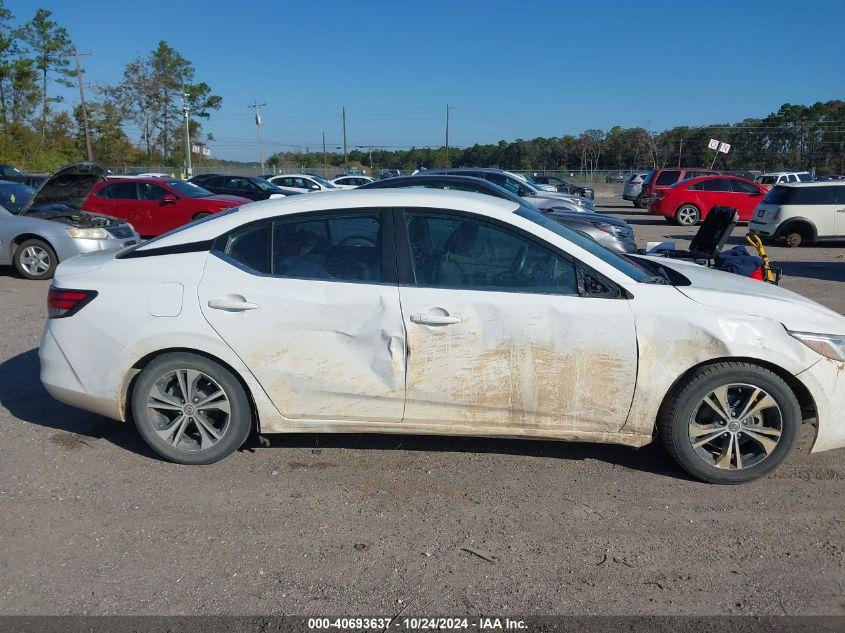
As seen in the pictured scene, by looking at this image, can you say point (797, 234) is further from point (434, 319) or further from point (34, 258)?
point (34, 258)

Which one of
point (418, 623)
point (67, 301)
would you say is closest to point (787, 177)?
point (67, 301)

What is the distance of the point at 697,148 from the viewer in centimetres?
5844

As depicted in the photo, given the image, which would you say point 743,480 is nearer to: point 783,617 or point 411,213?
point 783,617

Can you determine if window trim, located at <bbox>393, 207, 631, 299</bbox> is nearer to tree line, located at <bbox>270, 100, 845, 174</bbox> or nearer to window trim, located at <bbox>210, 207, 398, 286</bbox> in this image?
window trim, located at <bbox>210, 207, 398, 286</bbox>

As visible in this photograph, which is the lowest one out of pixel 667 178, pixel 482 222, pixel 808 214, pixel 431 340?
pixel 808 214

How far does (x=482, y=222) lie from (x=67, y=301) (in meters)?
2.54

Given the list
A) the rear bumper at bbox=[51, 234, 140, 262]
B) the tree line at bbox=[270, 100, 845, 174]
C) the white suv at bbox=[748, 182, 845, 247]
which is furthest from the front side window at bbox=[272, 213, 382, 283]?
the tree line at bbox=[270, 100, 845, 174]

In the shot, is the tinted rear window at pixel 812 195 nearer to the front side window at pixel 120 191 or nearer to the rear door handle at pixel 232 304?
the front side window at pixel 120 191

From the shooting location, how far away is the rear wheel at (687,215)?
21.3m

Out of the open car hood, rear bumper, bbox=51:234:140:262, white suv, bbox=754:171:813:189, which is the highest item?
the open car hood

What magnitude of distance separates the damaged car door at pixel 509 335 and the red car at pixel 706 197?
755 inches

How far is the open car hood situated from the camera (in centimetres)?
1041

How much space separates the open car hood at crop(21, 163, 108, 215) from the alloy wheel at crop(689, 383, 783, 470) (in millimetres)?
9803

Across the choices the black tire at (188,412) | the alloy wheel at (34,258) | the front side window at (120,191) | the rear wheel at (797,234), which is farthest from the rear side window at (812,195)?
the black tire at (188,412)
